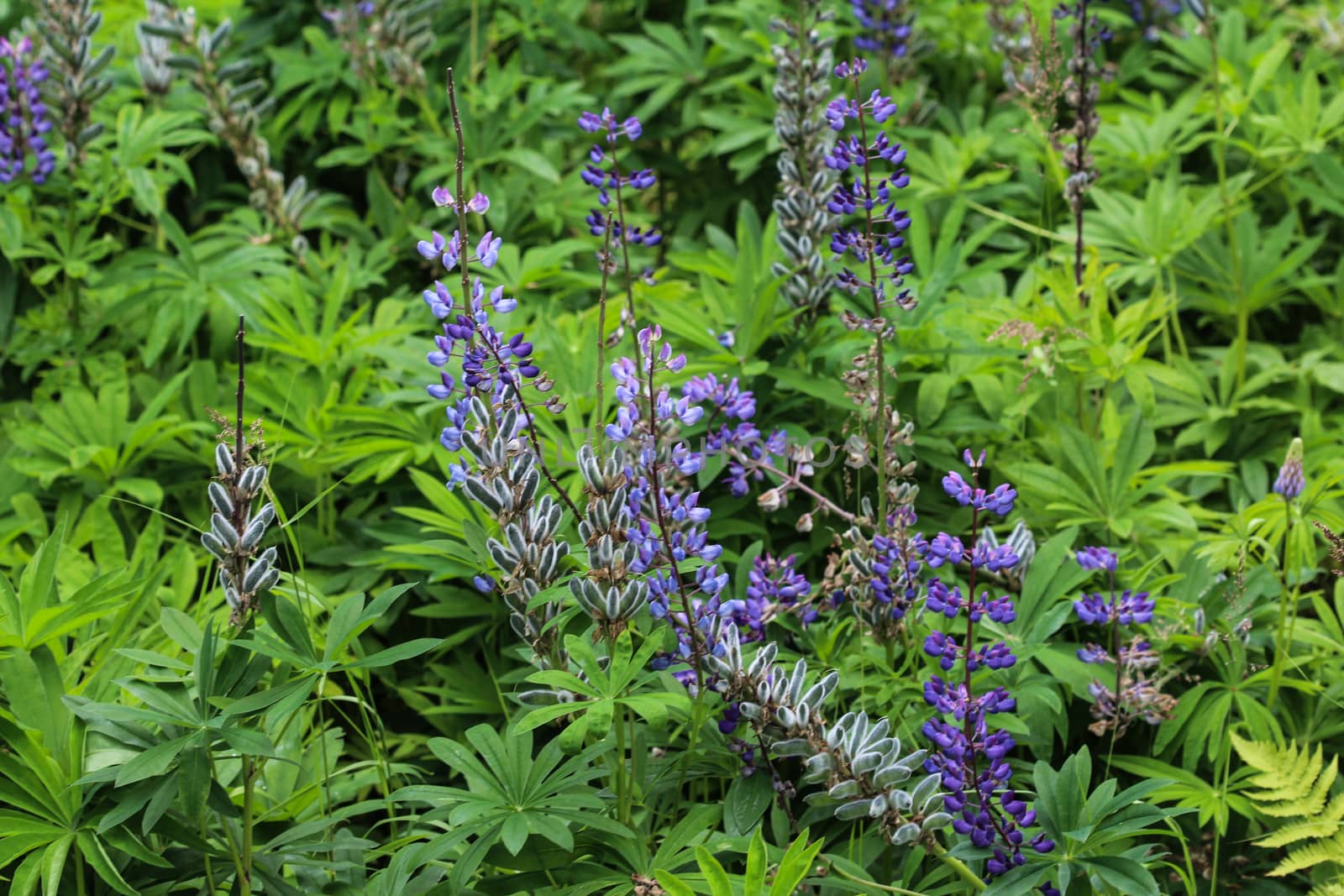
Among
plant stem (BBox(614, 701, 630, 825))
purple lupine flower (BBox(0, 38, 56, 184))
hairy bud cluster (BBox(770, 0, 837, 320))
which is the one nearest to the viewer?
plant stem (BBox(614, 701, 630, 825))

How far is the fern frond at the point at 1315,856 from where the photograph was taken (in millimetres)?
1938

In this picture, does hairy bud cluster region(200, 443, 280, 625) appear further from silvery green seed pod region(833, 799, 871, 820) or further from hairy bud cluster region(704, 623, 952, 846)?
silvery green seed pod region(833, 799, 871, 820)

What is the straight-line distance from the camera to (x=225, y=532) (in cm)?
183

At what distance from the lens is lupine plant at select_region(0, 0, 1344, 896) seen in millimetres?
1903

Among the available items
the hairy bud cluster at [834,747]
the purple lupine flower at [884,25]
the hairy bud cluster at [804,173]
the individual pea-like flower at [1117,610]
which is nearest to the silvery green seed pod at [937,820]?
the hairy bud cluster at [834,747]

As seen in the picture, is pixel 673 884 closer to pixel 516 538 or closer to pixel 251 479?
pixel 516 538

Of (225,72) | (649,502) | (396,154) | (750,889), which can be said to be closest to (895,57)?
(396,154)

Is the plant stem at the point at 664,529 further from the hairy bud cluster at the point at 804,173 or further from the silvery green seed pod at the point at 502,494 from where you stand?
the hairy bud cluster at the point at 804,173

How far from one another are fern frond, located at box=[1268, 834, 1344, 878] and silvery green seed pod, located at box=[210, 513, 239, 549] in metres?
1.63

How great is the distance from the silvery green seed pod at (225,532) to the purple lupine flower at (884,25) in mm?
2650

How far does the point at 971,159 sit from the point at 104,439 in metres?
2.44

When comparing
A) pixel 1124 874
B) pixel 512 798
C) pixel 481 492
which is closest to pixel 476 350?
pixel 481 492

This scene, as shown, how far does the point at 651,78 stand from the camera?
13.3 ft

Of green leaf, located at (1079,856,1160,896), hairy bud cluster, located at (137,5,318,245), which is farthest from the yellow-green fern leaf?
hairy bud cluster, located at (137,5,318,245)
